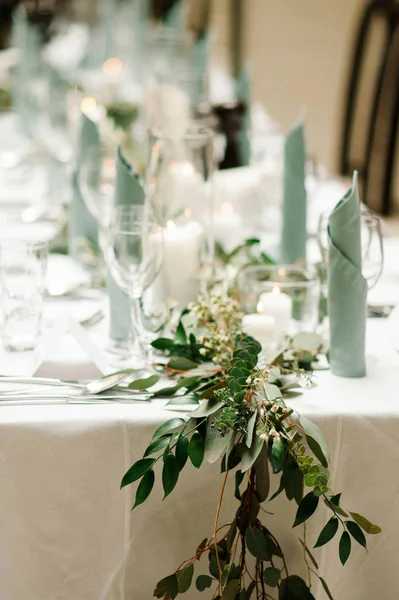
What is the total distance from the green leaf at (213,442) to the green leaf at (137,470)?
7 centimetres

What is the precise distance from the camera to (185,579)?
1.09m

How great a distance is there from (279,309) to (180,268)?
21 centimetres

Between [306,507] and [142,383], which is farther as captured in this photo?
[142,383]

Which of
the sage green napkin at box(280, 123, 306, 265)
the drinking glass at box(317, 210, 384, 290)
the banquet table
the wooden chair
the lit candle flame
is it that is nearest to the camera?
the banquet table

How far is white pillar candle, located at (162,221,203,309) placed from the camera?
153cm

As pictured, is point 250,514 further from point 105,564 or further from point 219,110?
point 219,110

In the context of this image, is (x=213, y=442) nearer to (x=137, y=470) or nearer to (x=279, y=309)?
(x=137, y=470)

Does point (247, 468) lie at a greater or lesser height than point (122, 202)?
lesser

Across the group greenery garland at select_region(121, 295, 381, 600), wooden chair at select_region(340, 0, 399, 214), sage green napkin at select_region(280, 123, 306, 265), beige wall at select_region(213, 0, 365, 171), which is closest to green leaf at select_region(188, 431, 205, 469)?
greenery garland at select_region(121, 295, 381, 600)

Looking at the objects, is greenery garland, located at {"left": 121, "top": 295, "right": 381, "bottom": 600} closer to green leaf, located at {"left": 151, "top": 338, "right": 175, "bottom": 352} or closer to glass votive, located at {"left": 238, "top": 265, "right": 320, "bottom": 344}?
green leaf, located at {"left": 151, "top": 338, "right": 175, "bottom": 352}

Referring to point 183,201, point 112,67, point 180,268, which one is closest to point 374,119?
point 112,67

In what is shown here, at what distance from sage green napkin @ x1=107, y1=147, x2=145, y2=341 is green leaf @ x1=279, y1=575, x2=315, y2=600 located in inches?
19.4

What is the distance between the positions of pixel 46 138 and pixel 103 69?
1459 millimetres

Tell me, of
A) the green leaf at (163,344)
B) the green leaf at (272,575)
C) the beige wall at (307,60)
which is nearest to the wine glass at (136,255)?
the green leaf at (163,344)
